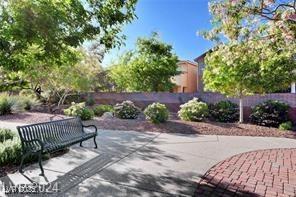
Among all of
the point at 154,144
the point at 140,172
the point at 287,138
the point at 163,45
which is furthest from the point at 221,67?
the point at 163,45

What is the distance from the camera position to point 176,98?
22.0 m

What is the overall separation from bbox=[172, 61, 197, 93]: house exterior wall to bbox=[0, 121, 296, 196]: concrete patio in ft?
77.6

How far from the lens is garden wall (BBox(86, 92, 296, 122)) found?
16594 millimetres

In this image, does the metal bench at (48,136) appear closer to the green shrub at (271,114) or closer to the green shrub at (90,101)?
the green shrub at (271,114)

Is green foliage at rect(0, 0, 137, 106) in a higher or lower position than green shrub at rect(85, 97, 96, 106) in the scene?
higher

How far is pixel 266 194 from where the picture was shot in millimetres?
5258

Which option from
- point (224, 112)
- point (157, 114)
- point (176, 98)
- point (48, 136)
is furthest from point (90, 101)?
point (48, 136)

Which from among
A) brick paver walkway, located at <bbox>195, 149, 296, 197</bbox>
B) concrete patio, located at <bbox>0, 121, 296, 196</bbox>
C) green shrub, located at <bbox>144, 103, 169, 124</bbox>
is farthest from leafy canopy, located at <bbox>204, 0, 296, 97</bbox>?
green shrub, located at <bbox>144, 103, 169, 124</bbox>

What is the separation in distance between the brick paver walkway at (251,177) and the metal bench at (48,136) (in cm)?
332

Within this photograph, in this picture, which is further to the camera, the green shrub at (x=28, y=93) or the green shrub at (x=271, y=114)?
the green shrub at (x=28, y=93)

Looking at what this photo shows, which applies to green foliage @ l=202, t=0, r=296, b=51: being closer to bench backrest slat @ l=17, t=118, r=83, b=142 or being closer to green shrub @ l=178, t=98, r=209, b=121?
bench backrest slat @ l=17, t=118, r=83, b=142

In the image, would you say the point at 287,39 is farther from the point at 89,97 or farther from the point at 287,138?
the point at 89,97

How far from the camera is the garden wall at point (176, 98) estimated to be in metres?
16.6

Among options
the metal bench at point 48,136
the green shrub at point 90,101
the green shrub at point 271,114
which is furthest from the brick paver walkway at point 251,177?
the green shrub at point 90,101
